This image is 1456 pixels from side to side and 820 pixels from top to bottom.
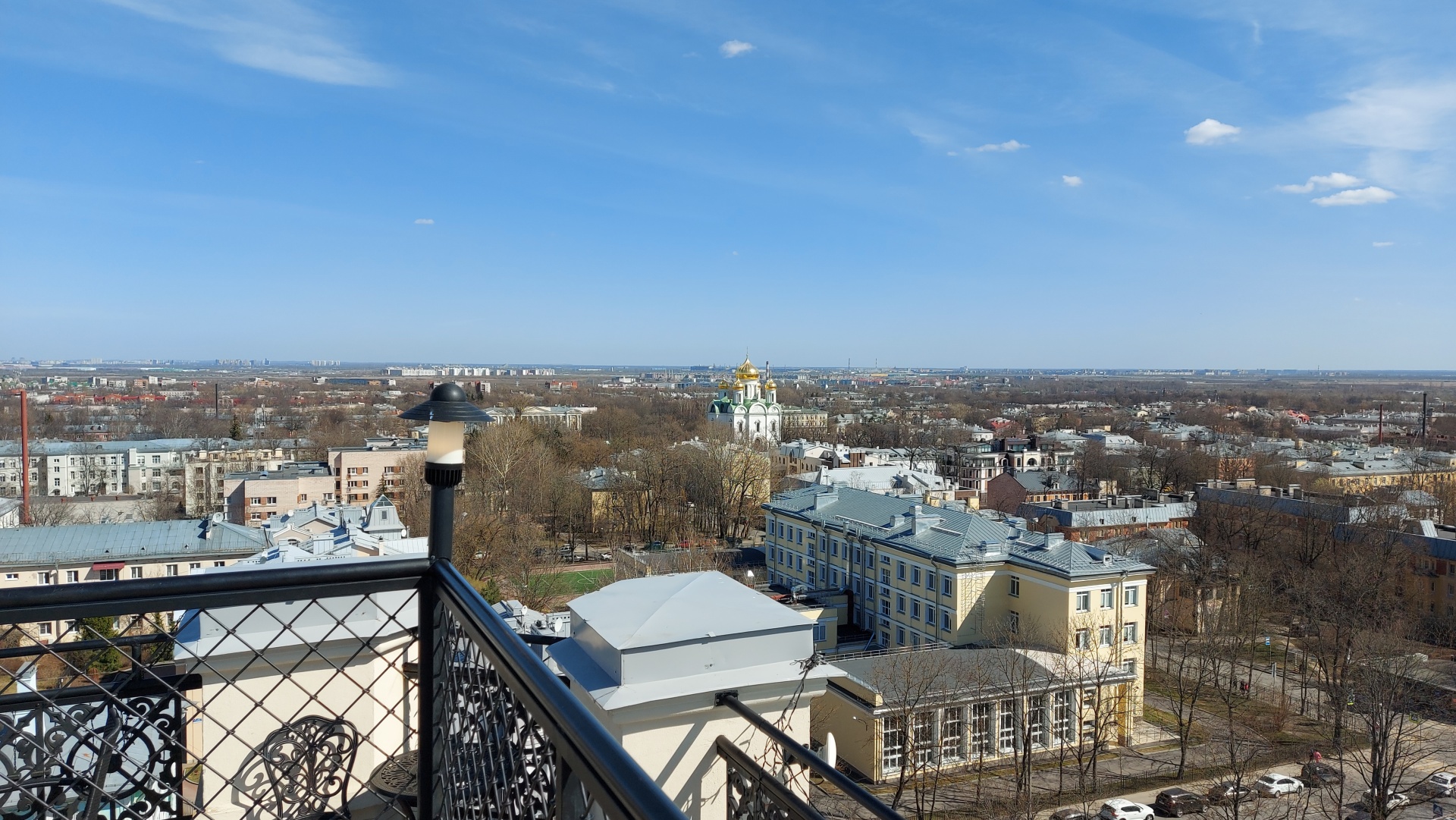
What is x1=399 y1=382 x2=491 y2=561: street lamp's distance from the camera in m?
1.66

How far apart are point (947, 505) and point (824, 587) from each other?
9.94 ft

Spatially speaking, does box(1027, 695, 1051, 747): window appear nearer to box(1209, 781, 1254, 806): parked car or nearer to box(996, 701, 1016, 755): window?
box(996, 701, 1016, 755): window

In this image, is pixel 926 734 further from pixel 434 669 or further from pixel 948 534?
pixel 434 669

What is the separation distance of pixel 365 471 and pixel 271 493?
5785mm

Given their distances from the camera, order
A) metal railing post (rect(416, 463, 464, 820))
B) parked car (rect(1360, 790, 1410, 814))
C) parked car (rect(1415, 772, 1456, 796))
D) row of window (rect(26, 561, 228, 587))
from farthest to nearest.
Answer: row of window (rect(26, 561, 228, 587)) < parked car (rect(1415, 772, 1456, 796)) < parked car (rect(1360, 790, 1410, 814)) < metal railing post (rect(416, 463, 464, 820))

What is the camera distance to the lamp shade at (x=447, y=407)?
1.82 m

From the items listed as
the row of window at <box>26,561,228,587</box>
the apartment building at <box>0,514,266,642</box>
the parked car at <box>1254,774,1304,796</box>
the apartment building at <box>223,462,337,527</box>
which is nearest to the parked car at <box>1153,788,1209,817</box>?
the parked car at <box>1254,774,1304,796</box>

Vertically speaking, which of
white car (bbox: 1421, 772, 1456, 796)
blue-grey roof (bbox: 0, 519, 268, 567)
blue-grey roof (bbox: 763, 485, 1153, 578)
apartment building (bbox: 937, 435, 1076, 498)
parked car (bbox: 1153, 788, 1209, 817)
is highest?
blue-grey roof (bbox: 763, 485, 1153, 578)

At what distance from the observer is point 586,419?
161 ft

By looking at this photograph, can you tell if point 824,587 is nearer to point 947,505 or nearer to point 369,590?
point 947,505

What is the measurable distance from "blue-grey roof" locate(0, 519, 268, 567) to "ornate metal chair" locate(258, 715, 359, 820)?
16.1m

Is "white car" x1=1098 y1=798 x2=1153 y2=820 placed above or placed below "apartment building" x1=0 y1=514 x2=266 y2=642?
below

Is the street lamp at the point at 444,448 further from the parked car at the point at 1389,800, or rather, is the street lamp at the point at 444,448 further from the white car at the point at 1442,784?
the white car at the point at 1442,784

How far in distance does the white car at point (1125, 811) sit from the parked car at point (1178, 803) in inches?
14.2
